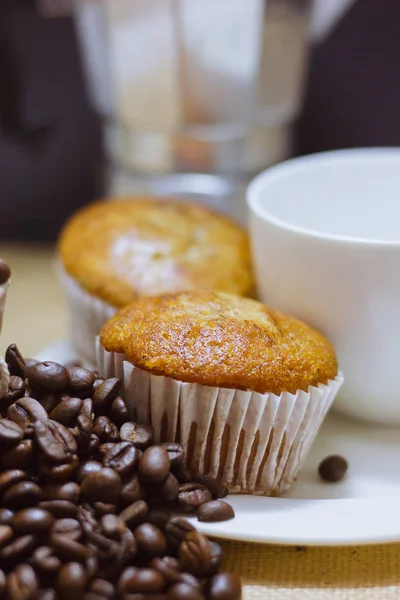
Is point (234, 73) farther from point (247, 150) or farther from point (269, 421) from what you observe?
point (269, 421)

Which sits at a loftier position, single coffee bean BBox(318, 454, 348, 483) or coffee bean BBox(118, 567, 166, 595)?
coffee bean BBox(118, 567, 166, 595)

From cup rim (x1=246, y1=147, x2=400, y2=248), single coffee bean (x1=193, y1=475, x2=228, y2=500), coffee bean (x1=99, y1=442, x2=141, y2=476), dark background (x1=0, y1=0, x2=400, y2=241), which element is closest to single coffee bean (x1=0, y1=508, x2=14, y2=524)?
coffee bean (x1=99, y1=442, x2=141, y2=476)

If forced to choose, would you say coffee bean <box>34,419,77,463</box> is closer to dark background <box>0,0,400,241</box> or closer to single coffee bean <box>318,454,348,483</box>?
single coffee bean <box>318,454,348,483</box>

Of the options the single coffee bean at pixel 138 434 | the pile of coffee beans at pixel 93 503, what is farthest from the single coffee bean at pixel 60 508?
the single coffee bean at pixel 138 434

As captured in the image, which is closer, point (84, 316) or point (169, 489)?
point (169, 489)

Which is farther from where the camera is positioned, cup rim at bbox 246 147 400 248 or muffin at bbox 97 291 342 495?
cup rim at bbox 246 147 400 248

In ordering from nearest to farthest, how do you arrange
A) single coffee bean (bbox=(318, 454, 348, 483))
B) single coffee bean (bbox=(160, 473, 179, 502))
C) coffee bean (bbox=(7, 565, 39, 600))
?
coffee bean (bbox=(7, 565, 39, 600)) → single coffee bean (bbox=(160, 473, 179, 502)) → single coffee bean (bbox=(318, 454, 348, 483))

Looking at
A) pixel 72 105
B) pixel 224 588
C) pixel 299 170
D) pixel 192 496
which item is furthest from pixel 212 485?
pixel 72 105

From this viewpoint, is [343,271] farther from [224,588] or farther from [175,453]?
[224,588]

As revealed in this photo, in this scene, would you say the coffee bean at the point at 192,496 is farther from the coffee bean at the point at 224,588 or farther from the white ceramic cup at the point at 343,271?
the white ceramic cup at the point at 343,271
